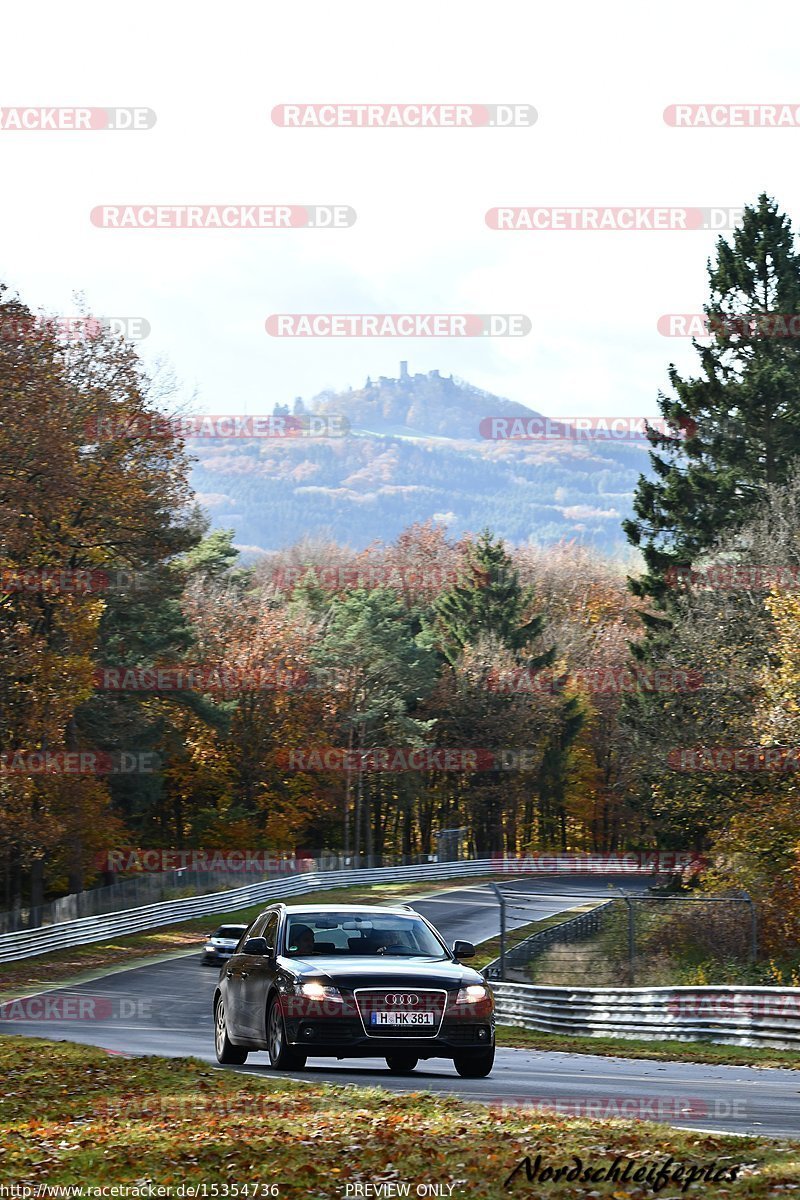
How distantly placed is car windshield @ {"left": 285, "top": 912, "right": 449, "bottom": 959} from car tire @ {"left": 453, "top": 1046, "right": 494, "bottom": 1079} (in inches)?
39.1

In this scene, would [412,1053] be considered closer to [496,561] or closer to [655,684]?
[655,684]

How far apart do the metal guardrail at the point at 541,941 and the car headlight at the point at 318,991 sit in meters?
16.2

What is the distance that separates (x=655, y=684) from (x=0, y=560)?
71.9ft

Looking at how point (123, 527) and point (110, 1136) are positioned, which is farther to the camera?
point (123, 527)

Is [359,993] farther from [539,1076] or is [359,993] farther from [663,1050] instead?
[663,1050]

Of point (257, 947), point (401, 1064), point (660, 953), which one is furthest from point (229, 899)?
point (257, 947)

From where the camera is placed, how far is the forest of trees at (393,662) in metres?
44.2

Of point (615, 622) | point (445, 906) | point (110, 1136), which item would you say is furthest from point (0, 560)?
point (615, 622)

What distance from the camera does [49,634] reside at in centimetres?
5166

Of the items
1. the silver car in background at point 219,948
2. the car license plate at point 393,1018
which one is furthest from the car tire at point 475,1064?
the silver car in background at point 219,948

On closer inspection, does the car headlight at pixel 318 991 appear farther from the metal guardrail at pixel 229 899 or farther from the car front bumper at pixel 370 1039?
the metal guardrail at pixel 229 899

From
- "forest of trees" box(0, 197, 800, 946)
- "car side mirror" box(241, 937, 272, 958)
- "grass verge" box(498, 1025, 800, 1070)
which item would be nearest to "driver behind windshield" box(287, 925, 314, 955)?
"car side mirror" box(241, 937, 272, 958)

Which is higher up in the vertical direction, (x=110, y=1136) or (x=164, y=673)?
(x=164, y=673)

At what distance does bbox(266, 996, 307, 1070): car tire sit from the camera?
1558 centimetres
